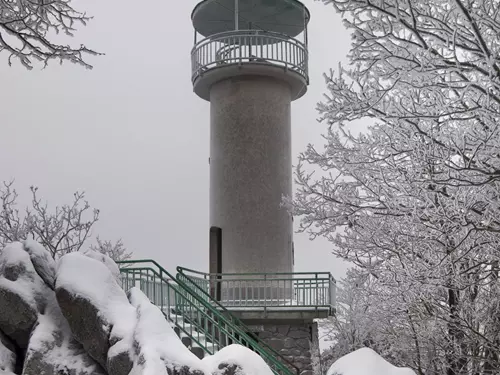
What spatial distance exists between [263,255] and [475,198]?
1124cm

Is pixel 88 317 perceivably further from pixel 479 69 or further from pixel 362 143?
pixel 479 69

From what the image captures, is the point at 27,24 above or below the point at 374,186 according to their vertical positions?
above

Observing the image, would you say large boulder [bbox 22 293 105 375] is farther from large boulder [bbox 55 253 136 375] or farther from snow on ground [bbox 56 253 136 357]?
snow on ground [bbox 56 253 136 357]

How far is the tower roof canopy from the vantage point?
19312 mm

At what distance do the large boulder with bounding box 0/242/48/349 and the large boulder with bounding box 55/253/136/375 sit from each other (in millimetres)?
391

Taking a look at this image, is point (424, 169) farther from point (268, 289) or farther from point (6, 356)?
point (268, 289)

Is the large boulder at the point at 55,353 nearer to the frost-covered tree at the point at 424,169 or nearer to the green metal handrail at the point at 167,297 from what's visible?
the green metal handrail at the point at 167,297

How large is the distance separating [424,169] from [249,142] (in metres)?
11.2

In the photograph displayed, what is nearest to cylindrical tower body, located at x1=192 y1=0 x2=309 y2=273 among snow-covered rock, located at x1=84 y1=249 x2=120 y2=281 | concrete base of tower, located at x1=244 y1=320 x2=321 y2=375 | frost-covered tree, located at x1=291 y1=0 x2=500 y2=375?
concrete base of tower, located at x1=244 y1=320 x2=321 y2=375

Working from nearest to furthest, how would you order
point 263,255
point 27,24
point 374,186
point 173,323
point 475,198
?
point 475,198, point 27,24, point 374,186, point 173,323, point 263,255

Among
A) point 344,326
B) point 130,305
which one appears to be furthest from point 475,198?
point 344,326

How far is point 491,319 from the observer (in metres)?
10.3

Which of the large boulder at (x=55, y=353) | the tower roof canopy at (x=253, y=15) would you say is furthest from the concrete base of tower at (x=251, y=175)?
the large boulder at (x=55, y=353)

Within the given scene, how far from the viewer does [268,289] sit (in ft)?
57.0
